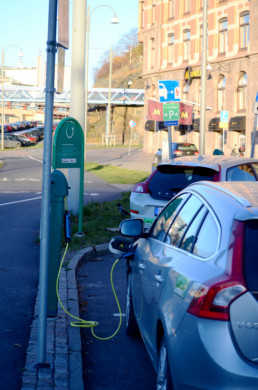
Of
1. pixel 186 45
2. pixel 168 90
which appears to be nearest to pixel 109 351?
pixel 168 90

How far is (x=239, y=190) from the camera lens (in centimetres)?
429

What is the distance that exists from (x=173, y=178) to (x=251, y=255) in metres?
7.49

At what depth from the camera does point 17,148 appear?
71562 mm

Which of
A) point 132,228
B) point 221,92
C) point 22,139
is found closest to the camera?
point 132,228

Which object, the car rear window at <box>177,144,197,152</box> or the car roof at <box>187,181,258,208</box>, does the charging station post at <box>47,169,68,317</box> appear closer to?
the car roof at <box>187,181,258,208</box>

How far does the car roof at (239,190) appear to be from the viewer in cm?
387

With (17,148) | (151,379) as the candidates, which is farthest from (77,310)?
(17,148)

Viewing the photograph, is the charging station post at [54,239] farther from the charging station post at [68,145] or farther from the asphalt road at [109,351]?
the charging station post at [68,145]

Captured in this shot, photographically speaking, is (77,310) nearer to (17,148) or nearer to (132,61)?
(17,148)

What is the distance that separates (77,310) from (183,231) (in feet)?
10.0

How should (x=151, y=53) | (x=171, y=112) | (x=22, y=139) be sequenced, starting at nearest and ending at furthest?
(x=171, y=112)
(x=151, y=53)
(x=22, y=139)

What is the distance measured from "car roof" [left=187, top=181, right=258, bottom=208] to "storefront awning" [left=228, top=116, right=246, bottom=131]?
4307cm

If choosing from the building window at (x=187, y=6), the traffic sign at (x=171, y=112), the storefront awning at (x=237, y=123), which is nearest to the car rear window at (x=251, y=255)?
the traffic sign at (x=171, y=112)

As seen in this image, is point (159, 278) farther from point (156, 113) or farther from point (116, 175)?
point (116, 175)
